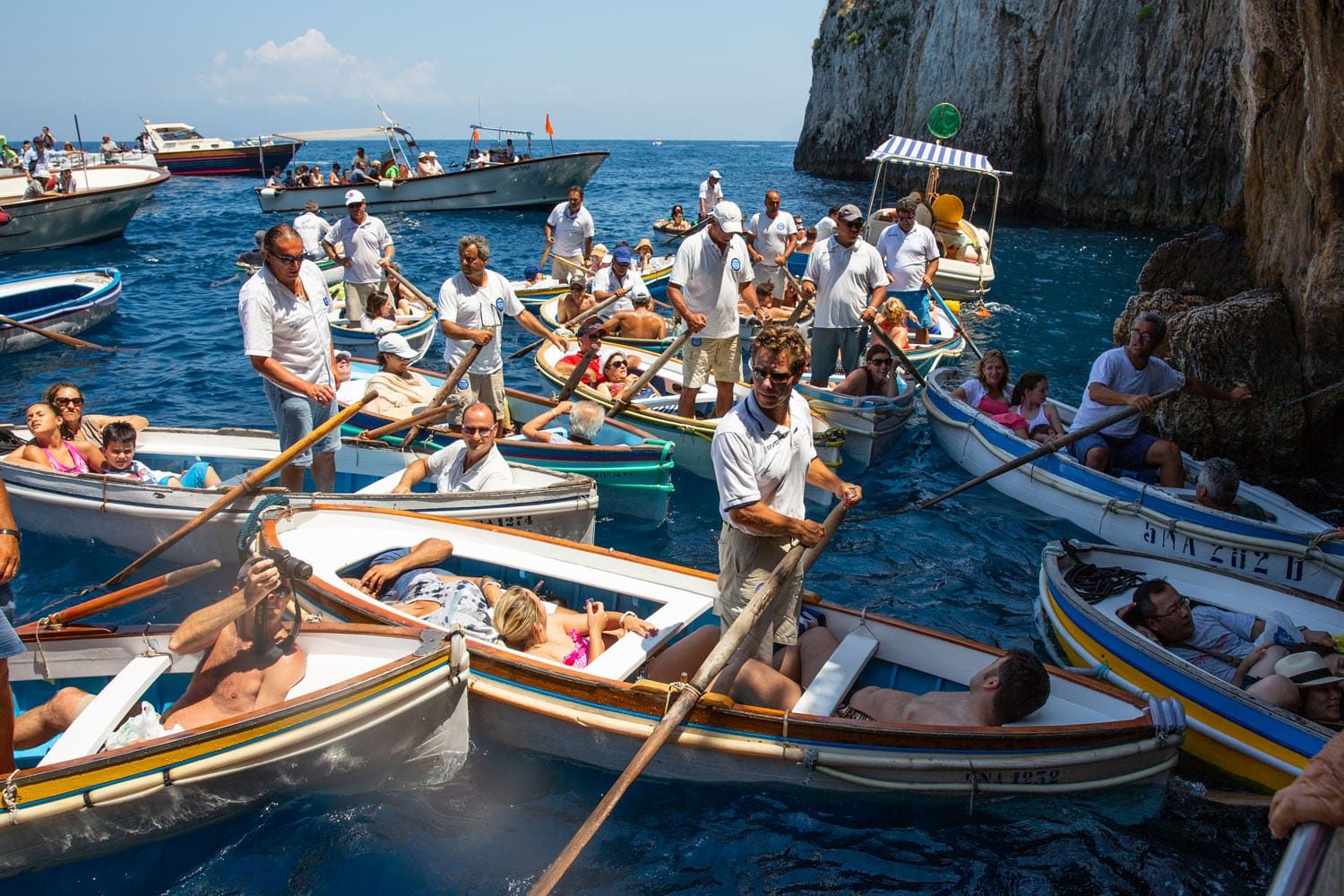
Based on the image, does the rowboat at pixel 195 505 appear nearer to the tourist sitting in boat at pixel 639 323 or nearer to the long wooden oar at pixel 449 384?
the long wooden oar at pixel 449 384

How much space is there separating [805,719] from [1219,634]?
3405 mm

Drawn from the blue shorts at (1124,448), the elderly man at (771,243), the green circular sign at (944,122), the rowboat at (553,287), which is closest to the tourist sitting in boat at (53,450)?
the rowboat at (553,287)

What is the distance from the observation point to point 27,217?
961 inches

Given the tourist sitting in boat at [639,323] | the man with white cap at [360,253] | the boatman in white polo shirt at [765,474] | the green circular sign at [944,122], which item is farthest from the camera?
the green circular sign at [944,122]

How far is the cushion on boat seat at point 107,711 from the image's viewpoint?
16.8 feet

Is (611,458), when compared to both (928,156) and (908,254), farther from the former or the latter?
(928,156)

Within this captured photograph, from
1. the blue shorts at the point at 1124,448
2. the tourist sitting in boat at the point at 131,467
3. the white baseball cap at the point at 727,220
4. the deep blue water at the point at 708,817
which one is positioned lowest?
the deep blue water at the point at 708,817

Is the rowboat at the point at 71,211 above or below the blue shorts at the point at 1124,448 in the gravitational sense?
above

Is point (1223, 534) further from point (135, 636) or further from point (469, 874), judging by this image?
point (135, 636)

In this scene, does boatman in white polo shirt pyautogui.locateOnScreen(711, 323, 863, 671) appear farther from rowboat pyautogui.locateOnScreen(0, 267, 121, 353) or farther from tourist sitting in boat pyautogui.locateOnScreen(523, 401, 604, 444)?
rowboat pyautogui.locateOnScreen(0, 267, 121, 353)

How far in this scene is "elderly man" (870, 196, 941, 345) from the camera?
13.4 meters

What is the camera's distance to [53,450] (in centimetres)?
838

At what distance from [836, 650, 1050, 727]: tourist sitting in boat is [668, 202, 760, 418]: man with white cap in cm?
508

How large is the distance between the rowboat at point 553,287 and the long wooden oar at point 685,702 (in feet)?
37.8
